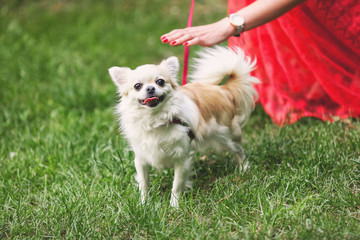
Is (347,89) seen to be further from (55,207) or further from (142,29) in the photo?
(142,29)

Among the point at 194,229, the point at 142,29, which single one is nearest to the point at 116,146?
the point at 194,229

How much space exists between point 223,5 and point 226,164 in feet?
19.3

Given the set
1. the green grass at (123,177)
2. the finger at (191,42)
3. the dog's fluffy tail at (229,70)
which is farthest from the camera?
the dog's fluffy tail at (229,70)

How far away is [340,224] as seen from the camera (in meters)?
1.98

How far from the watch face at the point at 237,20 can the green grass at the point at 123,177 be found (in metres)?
1.02

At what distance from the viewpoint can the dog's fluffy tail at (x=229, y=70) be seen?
2826 millimetres

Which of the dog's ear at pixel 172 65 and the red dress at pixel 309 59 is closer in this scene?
the dog's ear at pixel 172 65

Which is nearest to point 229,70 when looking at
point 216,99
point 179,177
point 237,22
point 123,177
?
point 216,99

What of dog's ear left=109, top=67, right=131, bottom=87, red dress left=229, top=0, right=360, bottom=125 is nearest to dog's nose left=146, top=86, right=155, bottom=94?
dog's ear left=109, top=67, right=131, bottom=87

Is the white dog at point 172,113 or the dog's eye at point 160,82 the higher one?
the dog's eye at point 160,82

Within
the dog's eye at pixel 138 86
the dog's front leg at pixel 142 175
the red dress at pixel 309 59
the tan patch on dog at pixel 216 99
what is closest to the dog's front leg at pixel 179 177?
the dog's front leg at pixel 142 175

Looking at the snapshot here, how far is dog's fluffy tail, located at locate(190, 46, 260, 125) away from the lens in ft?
9.27

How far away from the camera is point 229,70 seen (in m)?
2.88

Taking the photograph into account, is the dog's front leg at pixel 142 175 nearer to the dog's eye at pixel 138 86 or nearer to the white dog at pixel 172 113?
the white dog at pixel 172 113
